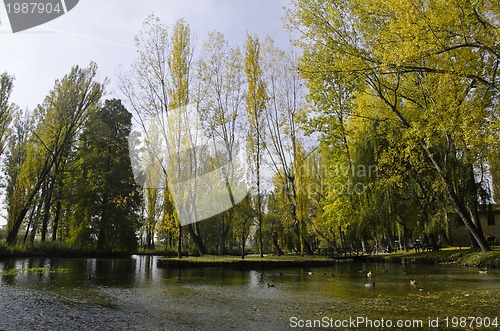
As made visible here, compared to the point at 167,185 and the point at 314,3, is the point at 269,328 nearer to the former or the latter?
the point at 314,3

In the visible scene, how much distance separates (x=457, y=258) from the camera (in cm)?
1809

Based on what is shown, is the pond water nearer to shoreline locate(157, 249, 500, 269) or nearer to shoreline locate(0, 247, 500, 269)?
shoreline locate(157, 249, 500, 269)

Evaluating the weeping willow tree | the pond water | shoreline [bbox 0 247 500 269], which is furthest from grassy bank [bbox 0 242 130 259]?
the weeping willow tree

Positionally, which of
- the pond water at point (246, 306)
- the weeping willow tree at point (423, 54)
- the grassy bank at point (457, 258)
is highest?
the weeping willow tree at point (423, 54)

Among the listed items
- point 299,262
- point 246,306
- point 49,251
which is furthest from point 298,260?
point 49,251

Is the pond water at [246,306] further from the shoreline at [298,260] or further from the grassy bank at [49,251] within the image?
the grassy bank at [49,251]

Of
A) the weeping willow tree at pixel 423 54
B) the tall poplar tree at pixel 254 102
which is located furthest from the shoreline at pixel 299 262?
the tall poplar tree at pixel 254 102

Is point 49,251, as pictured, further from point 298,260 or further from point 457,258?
point 457,258

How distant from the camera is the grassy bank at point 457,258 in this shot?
1509cm

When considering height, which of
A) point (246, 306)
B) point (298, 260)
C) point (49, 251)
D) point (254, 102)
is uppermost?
point (254, 102)

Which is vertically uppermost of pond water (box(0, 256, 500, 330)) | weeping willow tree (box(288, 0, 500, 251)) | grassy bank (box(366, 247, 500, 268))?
weeping willow tree (box(288, 0, 500, 251))

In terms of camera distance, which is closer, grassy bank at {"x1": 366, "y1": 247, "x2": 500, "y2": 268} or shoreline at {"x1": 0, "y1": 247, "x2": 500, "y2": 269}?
grassy bank at {"x1": 366, "y1": 247, "x2": 500, "y2": 268}

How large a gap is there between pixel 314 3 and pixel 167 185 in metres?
12.0

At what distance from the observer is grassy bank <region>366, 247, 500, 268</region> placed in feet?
49.5
